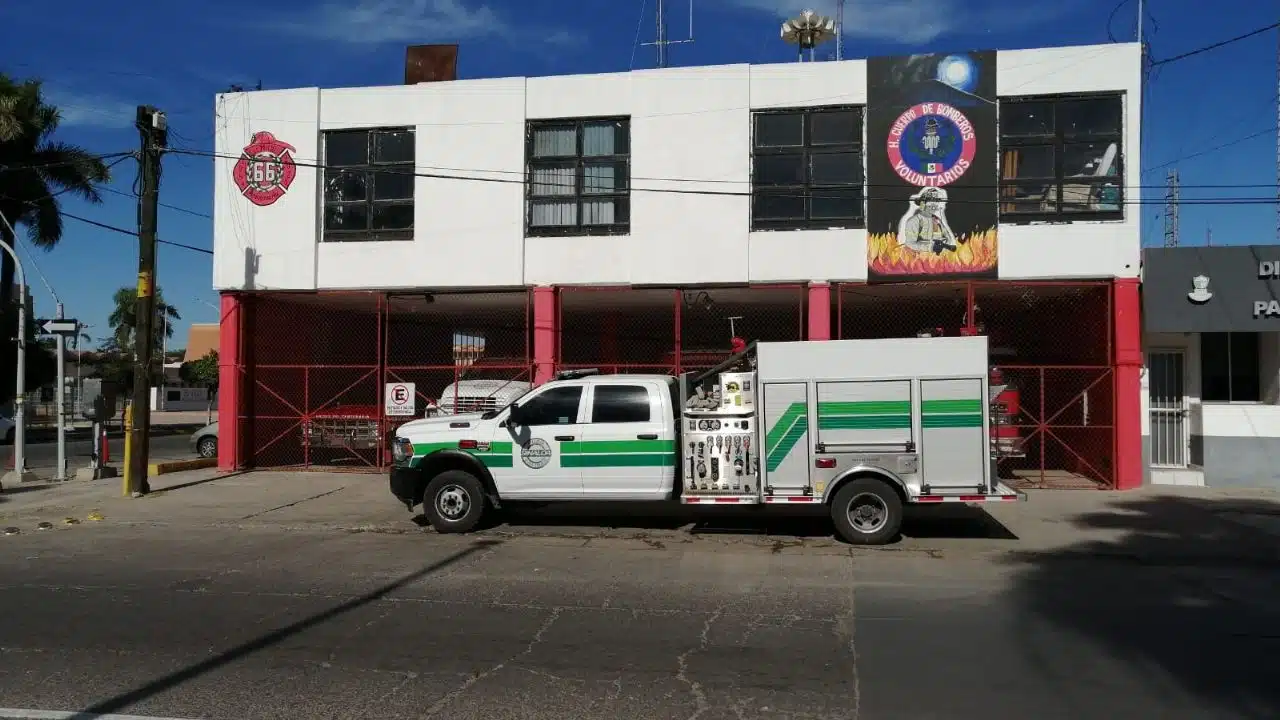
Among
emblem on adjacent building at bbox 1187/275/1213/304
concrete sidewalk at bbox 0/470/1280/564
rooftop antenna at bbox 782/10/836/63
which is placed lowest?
concrete sidewalk at bbox 0/470/1280/564

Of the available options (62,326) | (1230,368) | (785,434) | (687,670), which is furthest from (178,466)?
(1230,368)

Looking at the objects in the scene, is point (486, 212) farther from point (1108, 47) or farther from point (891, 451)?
point (1108, 47)

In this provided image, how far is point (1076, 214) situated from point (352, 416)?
13.0 meters

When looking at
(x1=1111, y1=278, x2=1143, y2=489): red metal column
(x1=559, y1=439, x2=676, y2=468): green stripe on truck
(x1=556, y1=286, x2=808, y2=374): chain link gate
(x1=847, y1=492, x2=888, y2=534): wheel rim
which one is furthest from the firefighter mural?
(x1=559, y1=439, x2=676, y2=468): green stripe on truck

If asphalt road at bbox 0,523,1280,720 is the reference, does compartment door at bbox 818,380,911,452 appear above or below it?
above

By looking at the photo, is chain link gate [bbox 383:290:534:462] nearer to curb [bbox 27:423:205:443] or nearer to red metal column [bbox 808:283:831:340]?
red metal column [bbox 808:283:831:340]

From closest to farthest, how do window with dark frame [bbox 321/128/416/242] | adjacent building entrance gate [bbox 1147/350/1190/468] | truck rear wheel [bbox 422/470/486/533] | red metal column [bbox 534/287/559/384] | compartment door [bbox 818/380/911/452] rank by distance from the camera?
compartment door [bbox 818/380/911/452]
truck rear wheel [bbox 422/470/486/533]
adjacent building entrance gate [bbox 1147/350/1190/468]
red metal column [bbox 534/287/559/384]
window with dark frame [bbox 321/128/416/242]

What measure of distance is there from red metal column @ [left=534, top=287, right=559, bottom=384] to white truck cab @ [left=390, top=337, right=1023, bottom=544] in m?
4.82

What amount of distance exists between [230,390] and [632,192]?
836 cm

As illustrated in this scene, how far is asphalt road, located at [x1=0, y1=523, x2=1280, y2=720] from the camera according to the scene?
16.9 feet

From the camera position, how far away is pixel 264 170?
16.9 m

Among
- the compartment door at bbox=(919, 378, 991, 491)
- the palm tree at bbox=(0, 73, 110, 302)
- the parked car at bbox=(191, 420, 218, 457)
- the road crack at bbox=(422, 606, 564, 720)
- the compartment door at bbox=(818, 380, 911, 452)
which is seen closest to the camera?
the road crack at bbox=(422, 606, 564, 720)

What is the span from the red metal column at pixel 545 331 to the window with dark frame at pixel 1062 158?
7.73m

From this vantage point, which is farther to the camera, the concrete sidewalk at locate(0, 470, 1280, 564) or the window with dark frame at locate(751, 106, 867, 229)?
the window with dark frame at locate(751, 106, 867, 229)
